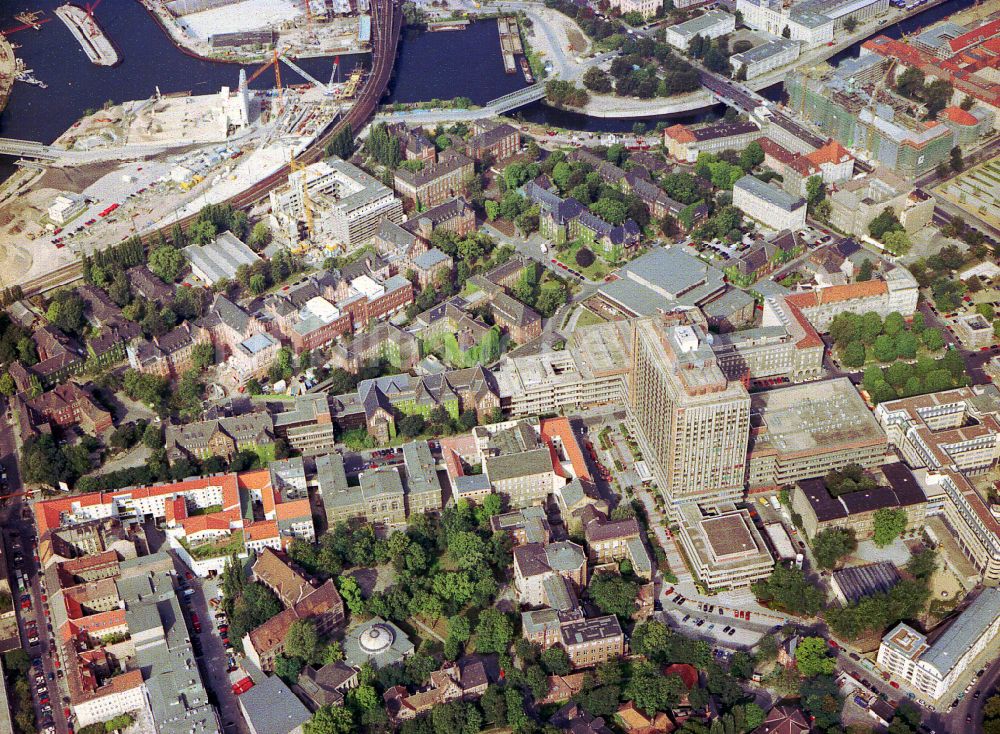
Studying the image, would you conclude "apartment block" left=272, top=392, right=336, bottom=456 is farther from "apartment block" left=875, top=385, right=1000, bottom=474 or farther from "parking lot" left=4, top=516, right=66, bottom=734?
"apartment block" left=875, top=385, right=1000, bottom=474

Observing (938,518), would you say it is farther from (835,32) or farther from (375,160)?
(835,32)

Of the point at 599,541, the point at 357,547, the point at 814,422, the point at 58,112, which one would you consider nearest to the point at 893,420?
the point at 814,422

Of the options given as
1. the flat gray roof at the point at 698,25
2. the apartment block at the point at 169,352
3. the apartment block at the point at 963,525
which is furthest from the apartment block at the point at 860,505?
the flat gray roof at the point at 698,25

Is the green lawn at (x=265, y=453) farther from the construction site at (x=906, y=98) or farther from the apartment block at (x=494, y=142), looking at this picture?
the construction site at (x=906, y=98)

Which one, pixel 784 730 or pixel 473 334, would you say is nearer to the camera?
pixel 784 730

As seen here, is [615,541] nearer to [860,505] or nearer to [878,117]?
[860,505]
